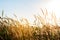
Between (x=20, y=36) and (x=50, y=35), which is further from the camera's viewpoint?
(x=50, y=35)

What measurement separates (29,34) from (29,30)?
5.9 inches

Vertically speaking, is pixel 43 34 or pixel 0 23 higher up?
pixel 0 23

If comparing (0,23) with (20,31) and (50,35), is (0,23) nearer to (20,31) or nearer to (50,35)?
(20,31)

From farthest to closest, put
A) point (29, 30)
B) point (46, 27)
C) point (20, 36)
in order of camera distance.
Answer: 1. point (46, 27)
2. point (29, 30)
3. point (20, 36)

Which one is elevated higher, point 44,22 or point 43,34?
point 44,22

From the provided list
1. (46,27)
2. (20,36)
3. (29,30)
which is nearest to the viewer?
(20,36)

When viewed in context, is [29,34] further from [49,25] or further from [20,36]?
[49,25]

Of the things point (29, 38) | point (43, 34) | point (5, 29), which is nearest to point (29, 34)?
point (29, 38)

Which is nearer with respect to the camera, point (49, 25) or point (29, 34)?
point (29, 34)

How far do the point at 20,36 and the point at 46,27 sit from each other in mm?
769

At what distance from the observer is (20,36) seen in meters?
3.35

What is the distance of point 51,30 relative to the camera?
→ 3725 mm

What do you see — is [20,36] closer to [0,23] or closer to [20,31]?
[20,31]

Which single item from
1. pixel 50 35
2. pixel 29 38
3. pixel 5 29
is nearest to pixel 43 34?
pixel 50 35
